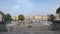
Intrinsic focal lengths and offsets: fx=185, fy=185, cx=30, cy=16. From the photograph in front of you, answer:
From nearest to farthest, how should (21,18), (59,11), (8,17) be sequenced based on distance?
1. (59,11)
2. (8,17)
3. (21,18)

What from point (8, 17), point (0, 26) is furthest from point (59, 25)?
point (8, 17)

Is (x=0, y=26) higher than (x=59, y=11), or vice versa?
(x=59, y=11)

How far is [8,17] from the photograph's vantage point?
6894 centimetres

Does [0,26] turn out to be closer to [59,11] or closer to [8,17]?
[59,11]

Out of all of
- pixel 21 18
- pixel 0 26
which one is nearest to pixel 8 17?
pixel 21 18

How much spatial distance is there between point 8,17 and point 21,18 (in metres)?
17.1

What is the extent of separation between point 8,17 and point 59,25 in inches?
1483

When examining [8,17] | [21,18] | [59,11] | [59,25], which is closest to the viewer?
[59,25]

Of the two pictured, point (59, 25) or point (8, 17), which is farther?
point (8, 17)

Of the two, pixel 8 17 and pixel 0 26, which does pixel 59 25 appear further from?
pixel 8 17

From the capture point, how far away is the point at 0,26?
34.0 m

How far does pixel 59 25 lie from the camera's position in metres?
33.8

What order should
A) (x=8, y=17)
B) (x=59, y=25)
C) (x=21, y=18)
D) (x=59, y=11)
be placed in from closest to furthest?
1. (x=59, y=25)
2. (x=59, y=11)
3. (x=8, y=17)
4. (x=21, y=18)

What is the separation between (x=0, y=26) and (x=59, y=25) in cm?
1081
